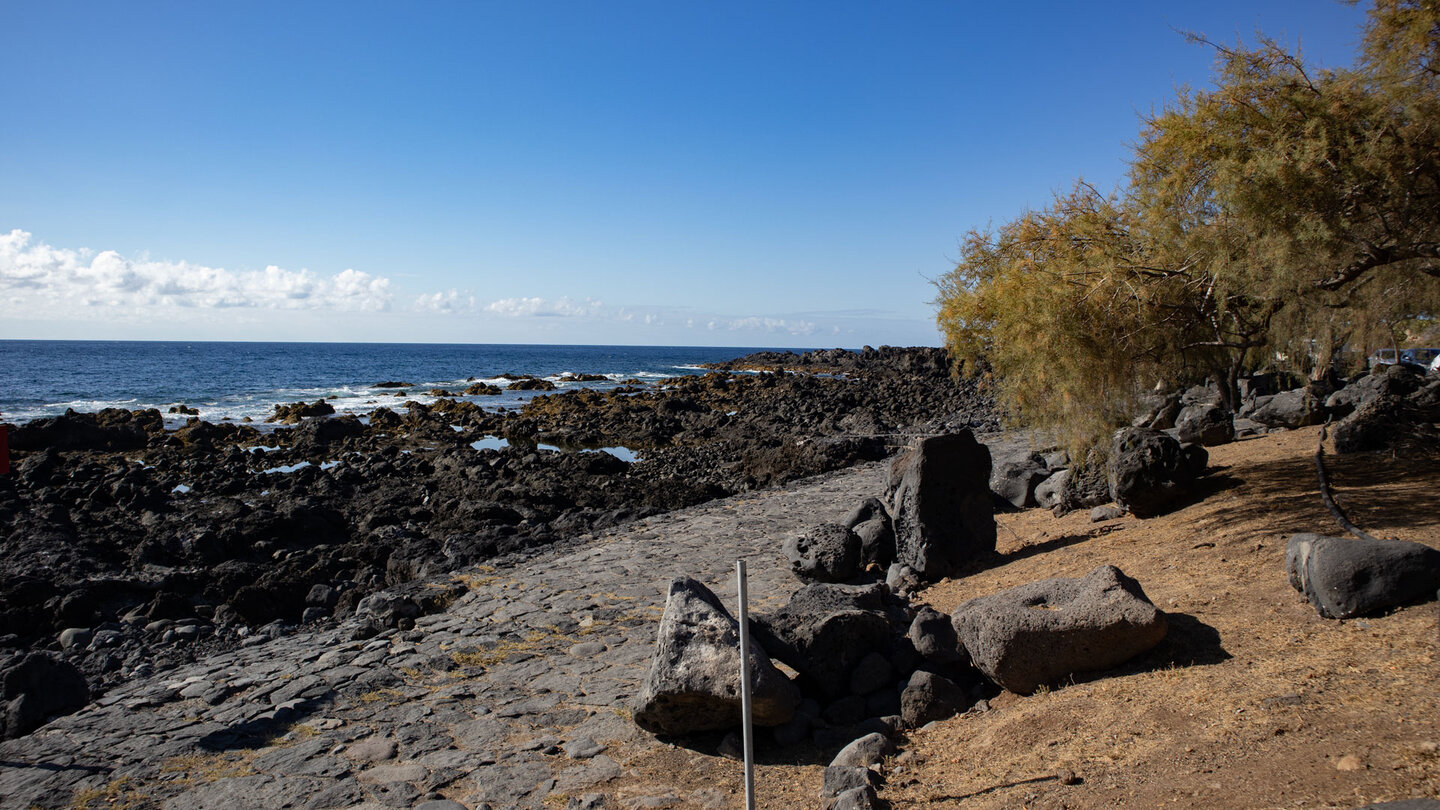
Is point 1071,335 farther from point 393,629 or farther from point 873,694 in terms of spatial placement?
point 393,629

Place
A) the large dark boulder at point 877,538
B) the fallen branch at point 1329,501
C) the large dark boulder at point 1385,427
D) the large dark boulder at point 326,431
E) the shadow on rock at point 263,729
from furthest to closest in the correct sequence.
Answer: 1. the large dark boulder at point 326,431
2. the large dark boulder at point 1385,427
3. the large dark boulder at point 877,538
4. the fallen branch at point 1329,501
5. the shadow on rock at point 263,729

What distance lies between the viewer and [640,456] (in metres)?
29.5

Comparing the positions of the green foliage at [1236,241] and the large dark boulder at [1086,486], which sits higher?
the green foliage at [1236,241]

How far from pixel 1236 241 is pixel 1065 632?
19.5ft

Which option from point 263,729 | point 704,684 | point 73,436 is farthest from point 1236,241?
point 73,436

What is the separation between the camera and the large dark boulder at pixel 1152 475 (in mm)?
10820

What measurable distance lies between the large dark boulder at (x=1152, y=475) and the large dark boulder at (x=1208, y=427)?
5251 mm

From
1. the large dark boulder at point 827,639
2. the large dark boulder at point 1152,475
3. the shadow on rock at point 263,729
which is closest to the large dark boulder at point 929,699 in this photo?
the large dark boulder at point 827,639

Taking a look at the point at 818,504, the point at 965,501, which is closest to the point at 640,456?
the point at 818,504

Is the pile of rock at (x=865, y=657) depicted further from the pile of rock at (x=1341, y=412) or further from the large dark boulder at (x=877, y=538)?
the pile of rock at (x=1341, y=412)

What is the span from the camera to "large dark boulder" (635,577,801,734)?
5.96 meters

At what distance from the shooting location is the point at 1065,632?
598 centimetres

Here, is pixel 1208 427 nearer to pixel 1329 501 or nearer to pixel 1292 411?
pixel 1292 411

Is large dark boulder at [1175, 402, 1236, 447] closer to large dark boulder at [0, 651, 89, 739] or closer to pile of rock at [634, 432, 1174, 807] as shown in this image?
pile of rock at [634, 432, 1174, 807]
